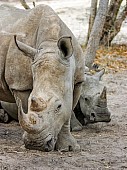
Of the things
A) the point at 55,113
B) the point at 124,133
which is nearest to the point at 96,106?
the point at 124,133

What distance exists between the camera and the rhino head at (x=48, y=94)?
5.46 m

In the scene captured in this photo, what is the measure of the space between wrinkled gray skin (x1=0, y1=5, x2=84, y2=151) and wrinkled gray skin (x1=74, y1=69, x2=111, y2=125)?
1037 millimetres

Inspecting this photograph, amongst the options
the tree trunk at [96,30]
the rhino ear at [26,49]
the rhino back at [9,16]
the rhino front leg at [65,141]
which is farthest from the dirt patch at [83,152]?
the rhino back at [9,16]

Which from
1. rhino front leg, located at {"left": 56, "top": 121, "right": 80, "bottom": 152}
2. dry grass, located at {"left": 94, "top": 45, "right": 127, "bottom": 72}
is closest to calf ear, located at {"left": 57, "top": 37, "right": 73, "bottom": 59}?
rhino front leg, located at {"left": 56, "top": 121, "right": 80, "bottom": 152}

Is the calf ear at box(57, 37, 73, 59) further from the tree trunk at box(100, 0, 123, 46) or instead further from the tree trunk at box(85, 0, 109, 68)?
the tree trunk at box(100, 0, 123, 46)

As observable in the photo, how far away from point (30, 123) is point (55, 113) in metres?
0.34

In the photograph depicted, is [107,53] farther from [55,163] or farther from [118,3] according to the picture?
[55,163]

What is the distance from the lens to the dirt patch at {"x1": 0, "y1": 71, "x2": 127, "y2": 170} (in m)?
5.36

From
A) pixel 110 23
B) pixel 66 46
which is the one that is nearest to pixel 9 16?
pixel 66 46

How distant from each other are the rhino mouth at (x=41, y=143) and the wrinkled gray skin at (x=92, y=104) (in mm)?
1899

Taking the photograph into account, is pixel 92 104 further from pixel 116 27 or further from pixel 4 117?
pixel 116 27

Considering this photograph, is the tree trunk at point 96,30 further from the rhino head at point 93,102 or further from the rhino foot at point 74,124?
the rhino foot at point 74,124

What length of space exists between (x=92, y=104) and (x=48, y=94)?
2.14 m

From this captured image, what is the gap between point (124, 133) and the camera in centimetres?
740
